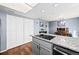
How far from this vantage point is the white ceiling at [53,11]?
1051 mm

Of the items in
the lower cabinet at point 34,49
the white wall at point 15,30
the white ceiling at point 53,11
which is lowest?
the lower cabinet at point 34,49

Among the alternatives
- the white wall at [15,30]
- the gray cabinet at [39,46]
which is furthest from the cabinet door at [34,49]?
the white wall at [15,30]

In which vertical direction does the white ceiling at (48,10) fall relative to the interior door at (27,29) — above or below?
above

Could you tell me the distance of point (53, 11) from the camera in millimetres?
1171

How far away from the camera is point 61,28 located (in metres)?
1.22

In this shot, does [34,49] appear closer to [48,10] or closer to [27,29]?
[27,29]

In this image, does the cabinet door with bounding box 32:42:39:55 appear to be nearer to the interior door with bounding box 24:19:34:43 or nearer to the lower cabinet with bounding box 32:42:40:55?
the lower cabinet with bounding box 32:42:40:55

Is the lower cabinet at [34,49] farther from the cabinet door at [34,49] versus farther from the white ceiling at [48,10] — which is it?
the white ceiling at [48,10]

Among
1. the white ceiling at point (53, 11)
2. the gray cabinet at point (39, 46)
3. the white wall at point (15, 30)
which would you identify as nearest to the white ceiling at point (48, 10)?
the white ceiling at point (53, 11)

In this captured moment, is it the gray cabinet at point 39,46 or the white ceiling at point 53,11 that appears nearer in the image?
the white ceiling at point 53,11

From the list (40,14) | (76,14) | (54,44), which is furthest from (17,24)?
(76,14)

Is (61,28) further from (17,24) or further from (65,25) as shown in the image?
(17,24)

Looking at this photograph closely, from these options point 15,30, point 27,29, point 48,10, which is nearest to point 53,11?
point 48,10

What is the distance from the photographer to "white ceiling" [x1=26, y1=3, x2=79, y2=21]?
1.05 m
